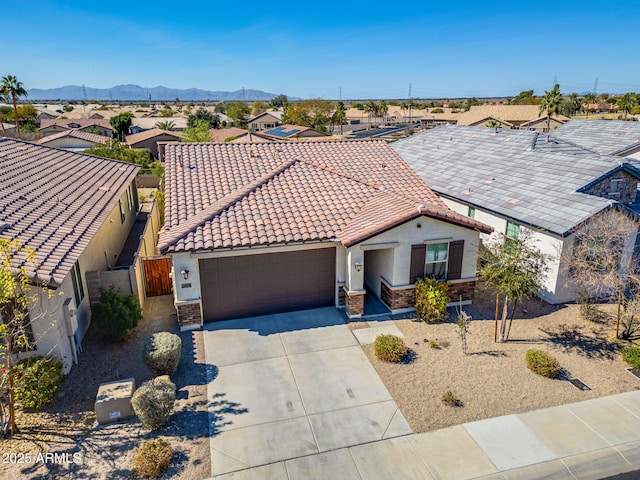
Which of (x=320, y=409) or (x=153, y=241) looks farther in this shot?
(x=153, y=241)

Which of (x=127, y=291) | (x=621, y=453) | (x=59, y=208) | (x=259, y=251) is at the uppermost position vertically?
(x=59, y=208)

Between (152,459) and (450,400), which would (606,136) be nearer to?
(450,400)

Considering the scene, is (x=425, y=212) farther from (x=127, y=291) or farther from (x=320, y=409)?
(x=127, y=291)

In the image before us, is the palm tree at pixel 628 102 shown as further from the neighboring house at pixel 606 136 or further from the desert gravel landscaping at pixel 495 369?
the desert gravel landscaping at pixel 495 369

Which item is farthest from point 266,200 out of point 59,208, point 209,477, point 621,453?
point 621,453

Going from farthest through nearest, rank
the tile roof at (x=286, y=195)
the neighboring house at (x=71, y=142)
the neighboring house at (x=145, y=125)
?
the neighboring house at (x=145, y=125)
the neighboring house at (x=71, y=142)
the tile roof at (x=286, y=195)

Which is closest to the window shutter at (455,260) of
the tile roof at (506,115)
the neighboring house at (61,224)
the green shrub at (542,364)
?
the green shrub at (542,364)
